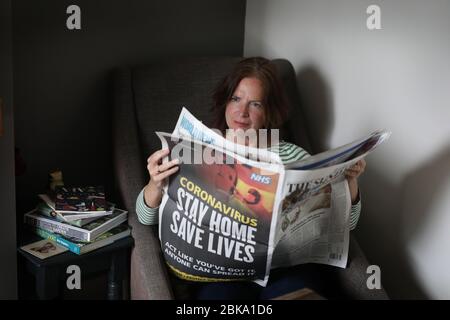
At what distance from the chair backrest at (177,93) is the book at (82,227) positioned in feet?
0.84

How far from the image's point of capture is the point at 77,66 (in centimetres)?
168

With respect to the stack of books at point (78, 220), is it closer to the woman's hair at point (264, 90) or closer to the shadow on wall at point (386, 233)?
the woman's hair at point (264, 90)

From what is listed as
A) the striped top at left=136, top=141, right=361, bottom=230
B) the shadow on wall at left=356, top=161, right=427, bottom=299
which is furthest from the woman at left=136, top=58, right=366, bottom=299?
the shadow on wall at left=356, top=161, right=427, bottom=299

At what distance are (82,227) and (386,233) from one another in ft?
2.86

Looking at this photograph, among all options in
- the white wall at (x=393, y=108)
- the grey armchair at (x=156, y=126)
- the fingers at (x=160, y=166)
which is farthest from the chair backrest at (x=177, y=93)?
the fingers at (x=160, y=166)

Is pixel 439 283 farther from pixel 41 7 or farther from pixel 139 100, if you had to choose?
pixel 41 7

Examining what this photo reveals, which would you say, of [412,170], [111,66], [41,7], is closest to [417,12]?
[412,170]

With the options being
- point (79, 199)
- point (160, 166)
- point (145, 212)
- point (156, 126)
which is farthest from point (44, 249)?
point (156, 126)

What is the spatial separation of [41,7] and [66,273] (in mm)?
711

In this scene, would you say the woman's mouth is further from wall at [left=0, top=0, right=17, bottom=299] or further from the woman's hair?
wall at [left=0, top=0, right=17, bottom=299]

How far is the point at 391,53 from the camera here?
5.28 ft

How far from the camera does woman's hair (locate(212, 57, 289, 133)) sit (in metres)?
1.55

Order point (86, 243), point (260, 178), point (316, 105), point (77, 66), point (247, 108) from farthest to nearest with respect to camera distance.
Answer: point (316, 105) < point (77, 66) < point (247, 108) < point (86, 243) < point (260, 178)

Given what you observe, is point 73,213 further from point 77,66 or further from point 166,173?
point 77,66
